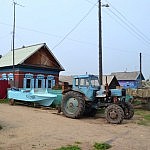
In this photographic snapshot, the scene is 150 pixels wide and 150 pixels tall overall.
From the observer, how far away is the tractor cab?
16.8 metres

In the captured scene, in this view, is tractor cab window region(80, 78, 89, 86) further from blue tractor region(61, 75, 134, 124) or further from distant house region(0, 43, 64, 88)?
distant house region(0, 43, 64, 88)

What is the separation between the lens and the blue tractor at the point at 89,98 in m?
16.6

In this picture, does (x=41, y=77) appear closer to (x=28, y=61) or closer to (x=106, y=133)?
(x=28, y=61)

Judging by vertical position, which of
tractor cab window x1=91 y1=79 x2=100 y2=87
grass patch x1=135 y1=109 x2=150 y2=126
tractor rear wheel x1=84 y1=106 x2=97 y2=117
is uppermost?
tractor cab window x1=91 y1=79 x2=100 y2=87

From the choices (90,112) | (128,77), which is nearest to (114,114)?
(90,112)

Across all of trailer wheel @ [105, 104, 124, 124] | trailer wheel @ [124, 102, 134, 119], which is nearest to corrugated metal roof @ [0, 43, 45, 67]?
trailer wheel @ [124, 102, 134, 119]

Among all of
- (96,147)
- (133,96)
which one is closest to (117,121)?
(96,147)

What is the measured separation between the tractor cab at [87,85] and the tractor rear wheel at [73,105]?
37 centimetres

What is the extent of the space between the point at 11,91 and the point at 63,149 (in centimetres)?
1547

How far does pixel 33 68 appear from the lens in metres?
33.2

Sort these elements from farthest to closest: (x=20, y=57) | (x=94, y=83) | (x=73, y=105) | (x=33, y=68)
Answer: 1. (x=20, y=57)
2. (x=33, y=68)
3. (x=94, y=83)
4. (x=73, y=105)

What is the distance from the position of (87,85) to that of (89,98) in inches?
31.2

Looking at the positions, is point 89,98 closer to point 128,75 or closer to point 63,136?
point 63,136

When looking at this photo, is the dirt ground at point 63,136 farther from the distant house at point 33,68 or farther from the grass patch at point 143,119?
the distant house at point 33,68
